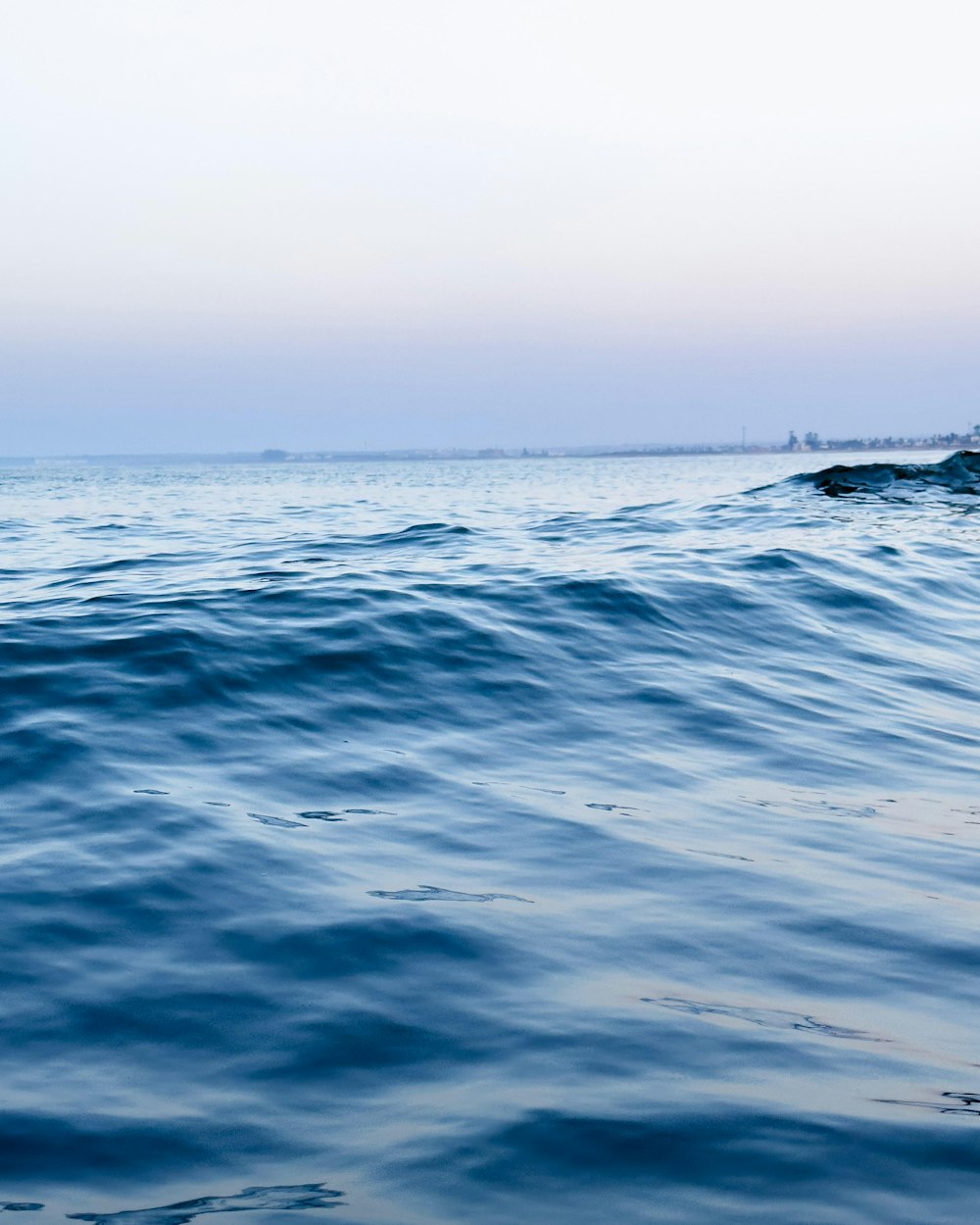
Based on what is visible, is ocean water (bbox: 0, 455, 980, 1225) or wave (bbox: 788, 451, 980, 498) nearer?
ocean water (bbox: 0, 455, 980, 1225)

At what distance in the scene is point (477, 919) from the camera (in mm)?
4570

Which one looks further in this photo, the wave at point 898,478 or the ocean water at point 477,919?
the wave at point 898,478

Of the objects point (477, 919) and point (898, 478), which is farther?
point (898, 478)

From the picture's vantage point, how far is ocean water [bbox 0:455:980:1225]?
297 cm

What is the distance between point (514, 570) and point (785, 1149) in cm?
1119

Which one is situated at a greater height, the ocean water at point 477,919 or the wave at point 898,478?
→ the wave at point 898,478

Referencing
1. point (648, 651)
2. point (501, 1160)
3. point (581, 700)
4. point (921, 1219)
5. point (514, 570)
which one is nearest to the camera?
point (921, 1219)

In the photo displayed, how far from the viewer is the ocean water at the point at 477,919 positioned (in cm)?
297

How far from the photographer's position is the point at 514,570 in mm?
14000

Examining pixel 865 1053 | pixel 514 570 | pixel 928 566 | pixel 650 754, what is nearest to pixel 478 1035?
pixel 865 1053

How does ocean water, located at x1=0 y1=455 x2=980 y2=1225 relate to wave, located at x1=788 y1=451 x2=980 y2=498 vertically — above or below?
below

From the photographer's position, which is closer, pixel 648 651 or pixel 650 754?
pixel 650 754

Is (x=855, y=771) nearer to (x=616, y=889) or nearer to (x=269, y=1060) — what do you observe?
(x=616, y=889)

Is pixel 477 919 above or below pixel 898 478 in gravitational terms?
below
